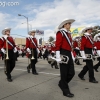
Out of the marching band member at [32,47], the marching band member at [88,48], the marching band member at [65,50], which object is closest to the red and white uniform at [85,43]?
the marching band member at [88,48]

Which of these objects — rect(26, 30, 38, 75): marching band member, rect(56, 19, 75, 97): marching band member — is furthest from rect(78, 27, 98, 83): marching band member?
rect(26, 30, 38, 75): marching band member

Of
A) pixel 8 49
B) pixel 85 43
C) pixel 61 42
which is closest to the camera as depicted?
pixel 61 42

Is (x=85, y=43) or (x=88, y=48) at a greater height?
(x=85, y=43)

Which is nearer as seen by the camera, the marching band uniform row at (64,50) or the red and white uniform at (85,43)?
Answer: the marching band uniform row at (64,50)

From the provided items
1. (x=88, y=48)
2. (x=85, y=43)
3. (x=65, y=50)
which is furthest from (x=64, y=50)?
(x=88, y=48)

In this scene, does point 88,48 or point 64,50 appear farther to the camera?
point 88,48

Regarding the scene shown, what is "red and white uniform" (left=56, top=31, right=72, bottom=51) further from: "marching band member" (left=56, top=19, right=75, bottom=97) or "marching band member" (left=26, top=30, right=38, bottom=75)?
"marching band member" (left=26, top=30, right=38, bottom=75)

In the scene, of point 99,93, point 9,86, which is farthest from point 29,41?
point 99,93

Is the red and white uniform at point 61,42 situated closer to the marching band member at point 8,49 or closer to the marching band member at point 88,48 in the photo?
the marching band member at point 88,48

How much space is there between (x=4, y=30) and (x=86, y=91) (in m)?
3.63

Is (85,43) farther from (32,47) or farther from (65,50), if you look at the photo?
(32,47)

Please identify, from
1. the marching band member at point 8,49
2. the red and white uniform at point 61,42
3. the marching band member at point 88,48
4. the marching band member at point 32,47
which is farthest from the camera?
the marching band member at point 32,47

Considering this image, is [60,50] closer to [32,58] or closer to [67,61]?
[67,61]

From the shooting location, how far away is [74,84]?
5.88 m
